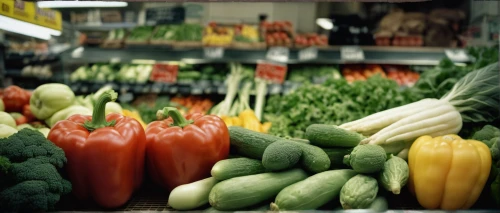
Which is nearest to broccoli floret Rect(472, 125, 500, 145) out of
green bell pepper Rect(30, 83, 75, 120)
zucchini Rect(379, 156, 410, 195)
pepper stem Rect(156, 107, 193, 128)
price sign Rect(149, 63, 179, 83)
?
zucchini Rect(379, 156, 410, 195)

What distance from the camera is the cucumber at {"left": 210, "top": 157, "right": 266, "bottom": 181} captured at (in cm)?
148

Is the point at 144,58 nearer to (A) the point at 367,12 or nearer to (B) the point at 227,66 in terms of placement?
(B) the point at 227,66

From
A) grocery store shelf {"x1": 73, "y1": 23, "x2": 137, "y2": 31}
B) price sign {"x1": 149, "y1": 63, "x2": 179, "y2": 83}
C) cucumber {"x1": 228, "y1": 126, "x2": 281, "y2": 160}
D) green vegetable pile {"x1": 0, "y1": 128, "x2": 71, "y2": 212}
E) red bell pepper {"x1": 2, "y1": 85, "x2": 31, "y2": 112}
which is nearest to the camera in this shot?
green vegetable pile {"x1": 0, "y1": 128, "x2": 71, "y2": 212}

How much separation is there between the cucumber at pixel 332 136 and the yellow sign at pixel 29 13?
5.72 feet

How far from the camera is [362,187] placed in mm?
1401

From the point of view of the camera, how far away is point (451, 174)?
1.46m

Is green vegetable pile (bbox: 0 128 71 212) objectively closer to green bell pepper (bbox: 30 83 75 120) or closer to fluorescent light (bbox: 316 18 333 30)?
green bell pepper (bbox: 30 83 75 120)

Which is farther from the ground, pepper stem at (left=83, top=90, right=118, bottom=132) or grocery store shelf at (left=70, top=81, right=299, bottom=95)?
pepper stem at (left=83, top=90, right=118, bottom=132)

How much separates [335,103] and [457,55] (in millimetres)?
Answer: 3104

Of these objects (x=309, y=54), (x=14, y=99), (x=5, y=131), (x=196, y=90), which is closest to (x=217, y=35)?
(x=196, y=90)

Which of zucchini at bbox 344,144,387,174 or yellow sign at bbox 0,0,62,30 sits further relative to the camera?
yellow sign at bbox 0,0,62,30

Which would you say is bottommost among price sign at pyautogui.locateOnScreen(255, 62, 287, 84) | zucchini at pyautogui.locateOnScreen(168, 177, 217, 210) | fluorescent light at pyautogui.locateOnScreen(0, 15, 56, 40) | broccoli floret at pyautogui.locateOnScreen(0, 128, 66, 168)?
price sign at pyautogui.locateOnScreen(255, 62, 287, 84)

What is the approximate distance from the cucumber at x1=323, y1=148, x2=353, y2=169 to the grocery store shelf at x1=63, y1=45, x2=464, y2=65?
3.64 meters

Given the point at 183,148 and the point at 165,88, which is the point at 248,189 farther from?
the point at 165,88
